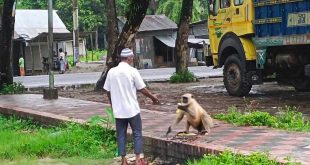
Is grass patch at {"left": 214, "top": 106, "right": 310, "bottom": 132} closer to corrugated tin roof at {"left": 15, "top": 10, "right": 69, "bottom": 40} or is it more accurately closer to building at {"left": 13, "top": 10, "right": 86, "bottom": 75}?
building at {"left": 13, "top": 10, "right": 86, "bottom": 75}

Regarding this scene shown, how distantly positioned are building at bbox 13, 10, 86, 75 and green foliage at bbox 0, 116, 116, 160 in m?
24.4

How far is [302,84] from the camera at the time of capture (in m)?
14.3

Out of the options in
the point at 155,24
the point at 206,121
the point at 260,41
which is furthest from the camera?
the point at 155,24

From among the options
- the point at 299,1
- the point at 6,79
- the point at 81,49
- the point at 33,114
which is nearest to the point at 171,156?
the point at 33,114

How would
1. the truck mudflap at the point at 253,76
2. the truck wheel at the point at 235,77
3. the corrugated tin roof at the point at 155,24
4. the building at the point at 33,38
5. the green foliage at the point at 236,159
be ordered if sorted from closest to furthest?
the green foliage at the point at 236,159
the truck mudflap at the point at 253,76
the truck wheel at the point at 235,77
the building at the point at 33,38
the corrugated tin roof at the point at 155,24

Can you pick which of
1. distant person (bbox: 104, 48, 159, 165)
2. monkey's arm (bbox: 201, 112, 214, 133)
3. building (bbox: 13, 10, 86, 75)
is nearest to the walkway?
monkey's arm (bbox: 201, 112, 214, 133)

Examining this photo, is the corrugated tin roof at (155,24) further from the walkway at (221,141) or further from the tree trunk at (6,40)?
the walkway at (221,141)

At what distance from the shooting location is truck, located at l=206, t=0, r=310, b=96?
40.0ft

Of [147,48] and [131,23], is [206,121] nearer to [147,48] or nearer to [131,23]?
[131,23]

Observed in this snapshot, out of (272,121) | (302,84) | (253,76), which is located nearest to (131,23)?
(253,76)

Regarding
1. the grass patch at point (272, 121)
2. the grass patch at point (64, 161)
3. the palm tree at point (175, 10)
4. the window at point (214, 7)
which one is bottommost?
the grass patch at point (64, 161)

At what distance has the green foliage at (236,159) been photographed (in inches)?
230

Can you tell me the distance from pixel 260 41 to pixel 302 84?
78.1 inches

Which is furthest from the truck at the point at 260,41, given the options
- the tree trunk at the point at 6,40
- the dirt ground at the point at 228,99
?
the tree trunk at the point at 6,40
